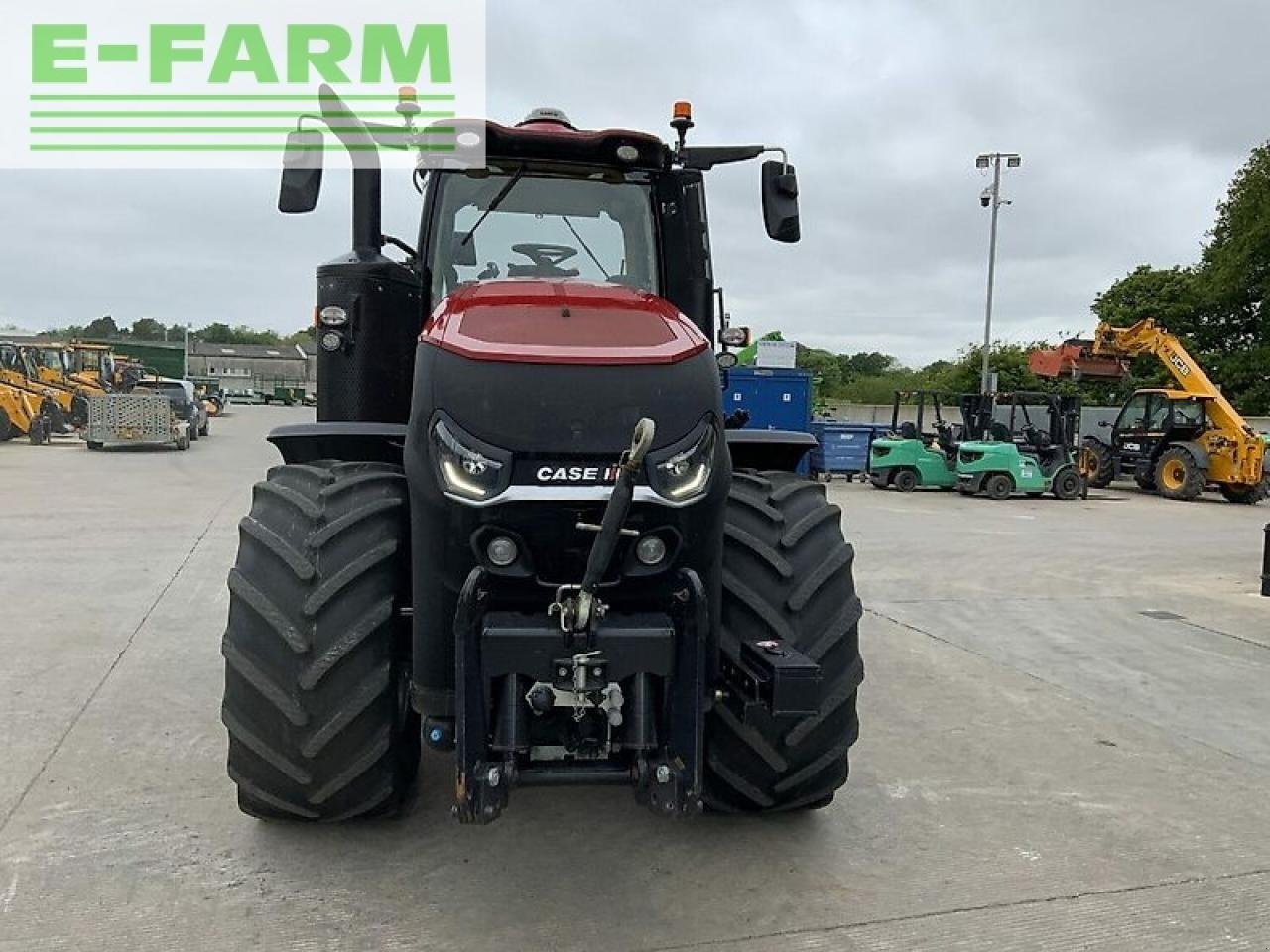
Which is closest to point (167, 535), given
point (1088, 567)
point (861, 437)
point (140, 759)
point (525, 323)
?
point (140, 759)

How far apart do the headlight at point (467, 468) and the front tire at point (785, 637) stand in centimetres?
91

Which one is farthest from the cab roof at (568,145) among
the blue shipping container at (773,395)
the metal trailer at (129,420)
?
the metal trailer at (129,420)

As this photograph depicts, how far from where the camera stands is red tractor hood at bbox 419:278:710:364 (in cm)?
283

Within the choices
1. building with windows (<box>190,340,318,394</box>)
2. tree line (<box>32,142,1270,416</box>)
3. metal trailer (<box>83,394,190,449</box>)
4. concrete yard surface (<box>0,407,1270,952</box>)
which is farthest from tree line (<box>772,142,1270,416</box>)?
building with windows (<box>190,340,318,394</box>)

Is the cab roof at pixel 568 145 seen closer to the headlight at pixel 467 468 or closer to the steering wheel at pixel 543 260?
the steering wheel at pixel 543 260

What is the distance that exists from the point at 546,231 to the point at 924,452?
53.7 ft

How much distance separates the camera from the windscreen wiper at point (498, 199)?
3.72 metres

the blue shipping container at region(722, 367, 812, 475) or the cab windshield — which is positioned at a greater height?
the cab windshield

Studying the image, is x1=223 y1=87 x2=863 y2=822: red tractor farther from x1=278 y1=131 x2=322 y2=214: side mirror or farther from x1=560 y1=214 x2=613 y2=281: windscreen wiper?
x1=560 y1=214 x2=613 y2=281: windscreen wiper

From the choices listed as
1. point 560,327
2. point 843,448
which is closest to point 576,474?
point 560,327

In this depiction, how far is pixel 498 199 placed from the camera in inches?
149

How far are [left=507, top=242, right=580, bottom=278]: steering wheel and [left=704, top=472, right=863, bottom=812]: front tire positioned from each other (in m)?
1.22

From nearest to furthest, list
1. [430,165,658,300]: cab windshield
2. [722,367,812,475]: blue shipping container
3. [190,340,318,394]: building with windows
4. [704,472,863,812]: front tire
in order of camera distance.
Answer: [704,472,863,812]: front tire, [430,165,658,300]: cab windshield, [722,367,812,475]: blue shipping container, [190,340,318,394]: building with windows

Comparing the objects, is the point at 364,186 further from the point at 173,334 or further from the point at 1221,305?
the point at 173,334
